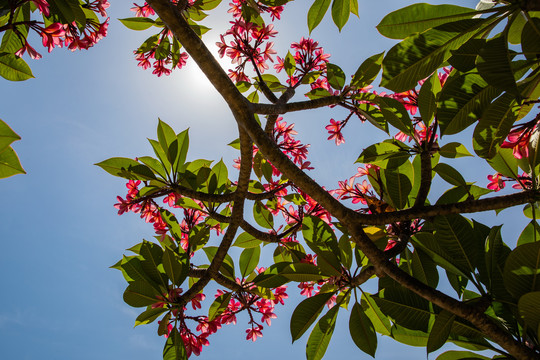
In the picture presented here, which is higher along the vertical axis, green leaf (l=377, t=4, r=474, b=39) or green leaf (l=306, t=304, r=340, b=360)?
green leaf (l=377, t=4, r=474, b=39)

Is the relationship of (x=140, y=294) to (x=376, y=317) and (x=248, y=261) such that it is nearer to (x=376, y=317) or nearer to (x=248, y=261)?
(x=248, y=261)

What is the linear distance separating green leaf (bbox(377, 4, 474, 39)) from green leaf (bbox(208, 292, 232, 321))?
60.3 inches

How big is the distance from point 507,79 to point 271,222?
5.56ft

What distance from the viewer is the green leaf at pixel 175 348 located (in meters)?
1.71

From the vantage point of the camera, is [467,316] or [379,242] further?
[379,242]

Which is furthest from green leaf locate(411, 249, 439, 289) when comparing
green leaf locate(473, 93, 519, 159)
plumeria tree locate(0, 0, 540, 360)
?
green leaf locate(473, 93, 519, 159)

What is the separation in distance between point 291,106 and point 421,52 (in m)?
0.77

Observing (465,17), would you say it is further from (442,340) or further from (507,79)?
(442,340)

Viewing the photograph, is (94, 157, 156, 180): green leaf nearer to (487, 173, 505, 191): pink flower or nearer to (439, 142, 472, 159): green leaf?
(439, 142, 472, 159): green leaf

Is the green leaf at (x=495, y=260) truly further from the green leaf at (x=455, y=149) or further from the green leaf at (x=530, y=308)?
the green leaf at (x=455, y=149)

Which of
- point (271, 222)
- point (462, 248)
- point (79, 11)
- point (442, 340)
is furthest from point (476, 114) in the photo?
point (79, 11)

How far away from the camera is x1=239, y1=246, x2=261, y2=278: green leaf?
7.25 ft

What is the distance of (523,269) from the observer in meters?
1.19

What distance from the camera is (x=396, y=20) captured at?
1.27 m
